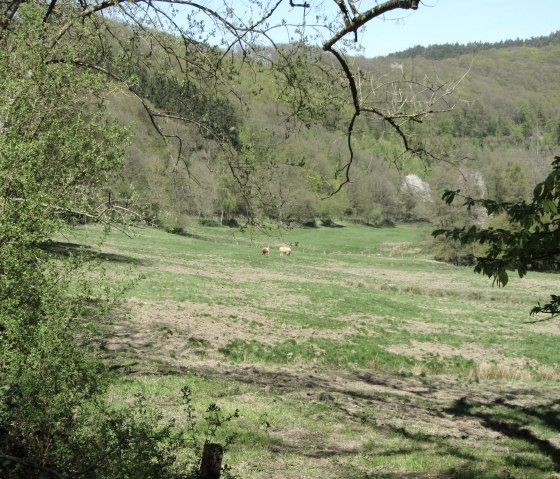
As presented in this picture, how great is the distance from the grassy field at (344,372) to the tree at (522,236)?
291 cm

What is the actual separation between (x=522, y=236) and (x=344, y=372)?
9.07m

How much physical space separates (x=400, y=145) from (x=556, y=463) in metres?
5.08

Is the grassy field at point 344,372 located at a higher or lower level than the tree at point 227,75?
lower

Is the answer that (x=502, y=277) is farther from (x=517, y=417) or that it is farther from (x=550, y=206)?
(x=517, y=417)

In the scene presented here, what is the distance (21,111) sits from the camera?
5199mm

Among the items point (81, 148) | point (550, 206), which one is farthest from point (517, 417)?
point (81, 148)

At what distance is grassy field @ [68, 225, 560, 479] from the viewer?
7.29 metres

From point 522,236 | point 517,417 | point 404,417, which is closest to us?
point 522,236

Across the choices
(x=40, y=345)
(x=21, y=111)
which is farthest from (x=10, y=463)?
(x=21, y=111)

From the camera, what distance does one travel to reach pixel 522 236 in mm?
5102

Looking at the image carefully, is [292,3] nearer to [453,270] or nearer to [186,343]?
[186,343]

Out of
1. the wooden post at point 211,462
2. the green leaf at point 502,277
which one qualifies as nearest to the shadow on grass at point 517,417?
the green leaf at point 502,277

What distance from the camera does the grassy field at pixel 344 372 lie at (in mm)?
7289

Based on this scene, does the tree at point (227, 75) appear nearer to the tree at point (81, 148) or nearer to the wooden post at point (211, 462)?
the tree at point (81, 148)
